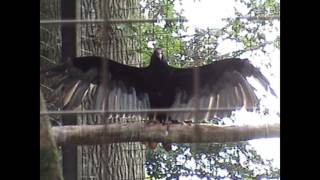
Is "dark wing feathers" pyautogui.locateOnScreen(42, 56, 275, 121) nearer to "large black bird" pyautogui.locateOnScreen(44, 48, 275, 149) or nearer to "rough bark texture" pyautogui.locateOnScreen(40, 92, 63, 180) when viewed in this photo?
"large black bird" pyautogui.locateOnScreen(44, 48, 275, 149)

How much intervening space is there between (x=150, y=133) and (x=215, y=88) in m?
0.16

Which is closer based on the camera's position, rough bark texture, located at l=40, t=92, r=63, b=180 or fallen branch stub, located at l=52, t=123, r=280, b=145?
rough bark texture, located at l=40, t=92, r=63, b=180

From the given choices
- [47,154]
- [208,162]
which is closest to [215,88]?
[208,162]

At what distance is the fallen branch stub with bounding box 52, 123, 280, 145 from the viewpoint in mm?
893

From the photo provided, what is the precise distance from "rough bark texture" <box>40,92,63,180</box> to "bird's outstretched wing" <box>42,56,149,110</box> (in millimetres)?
124

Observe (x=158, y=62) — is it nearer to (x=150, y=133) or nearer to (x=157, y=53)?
(x=157, y=53)

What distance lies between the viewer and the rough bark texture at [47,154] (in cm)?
74

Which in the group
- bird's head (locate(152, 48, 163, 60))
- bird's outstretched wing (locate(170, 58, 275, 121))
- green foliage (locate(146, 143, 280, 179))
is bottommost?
green foliage (locate(146, 143, 280, 179))

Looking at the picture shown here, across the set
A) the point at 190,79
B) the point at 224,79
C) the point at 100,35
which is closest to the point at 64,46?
the point at 100,35

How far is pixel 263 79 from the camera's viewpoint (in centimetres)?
91

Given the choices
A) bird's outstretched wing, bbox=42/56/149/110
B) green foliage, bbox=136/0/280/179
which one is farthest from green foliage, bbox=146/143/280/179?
bird's outstretched wing, bbox=42/56/149/110

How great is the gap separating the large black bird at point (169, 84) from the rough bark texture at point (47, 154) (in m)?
0.11
